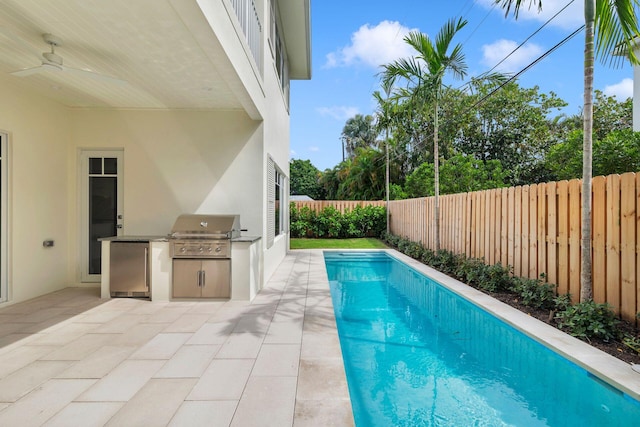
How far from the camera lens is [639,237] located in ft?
11.8

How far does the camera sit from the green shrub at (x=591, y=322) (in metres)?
3.60

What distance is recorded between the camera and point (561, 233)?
15.7 ft

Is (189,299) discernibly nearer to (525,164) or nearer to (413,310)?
(413,310)

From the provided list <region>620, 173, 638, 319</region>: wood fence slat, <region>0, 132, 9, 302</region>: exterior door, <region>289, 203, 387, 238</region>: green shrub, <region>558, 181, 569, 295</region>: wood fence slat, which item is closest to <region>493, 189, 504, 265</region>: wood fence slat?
<region>558, 181, 569, 295</region>: wood fence slat

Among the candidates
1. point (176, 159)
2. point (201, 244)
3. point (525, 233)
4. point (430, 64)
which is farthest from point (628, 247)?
point (176, 159)

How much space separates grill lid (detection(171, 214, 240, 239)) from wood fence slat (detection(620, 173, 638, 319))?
198 inches

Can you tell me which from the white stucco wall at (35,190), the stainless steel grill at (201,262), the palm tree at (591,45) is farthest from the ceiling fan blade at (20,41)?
the palm tree at (591,45)

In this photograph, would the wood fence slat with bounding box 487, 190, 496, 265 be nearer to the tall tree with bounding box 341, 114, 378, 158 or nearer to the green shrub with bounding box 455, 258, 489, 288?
the green shrub with bounding box 455, 258, 489, 288

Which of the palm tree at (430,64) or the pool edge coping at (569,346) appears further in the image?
the palm tree at (430,64)

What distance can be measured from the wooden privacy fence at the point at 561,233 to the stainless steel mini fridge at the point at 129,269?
6100 millimetres

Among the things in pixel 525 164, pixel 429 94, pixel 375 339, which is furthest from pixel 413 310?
pixel 525 164

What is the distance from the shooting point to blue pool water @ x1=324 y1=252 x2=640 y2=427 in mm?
2605

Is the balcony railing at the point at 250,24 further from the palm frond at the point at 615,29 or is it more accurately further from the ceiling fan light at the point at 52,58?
the palm frond at the point at 615,29

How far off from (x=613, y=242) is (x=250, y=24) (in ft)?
18.5
